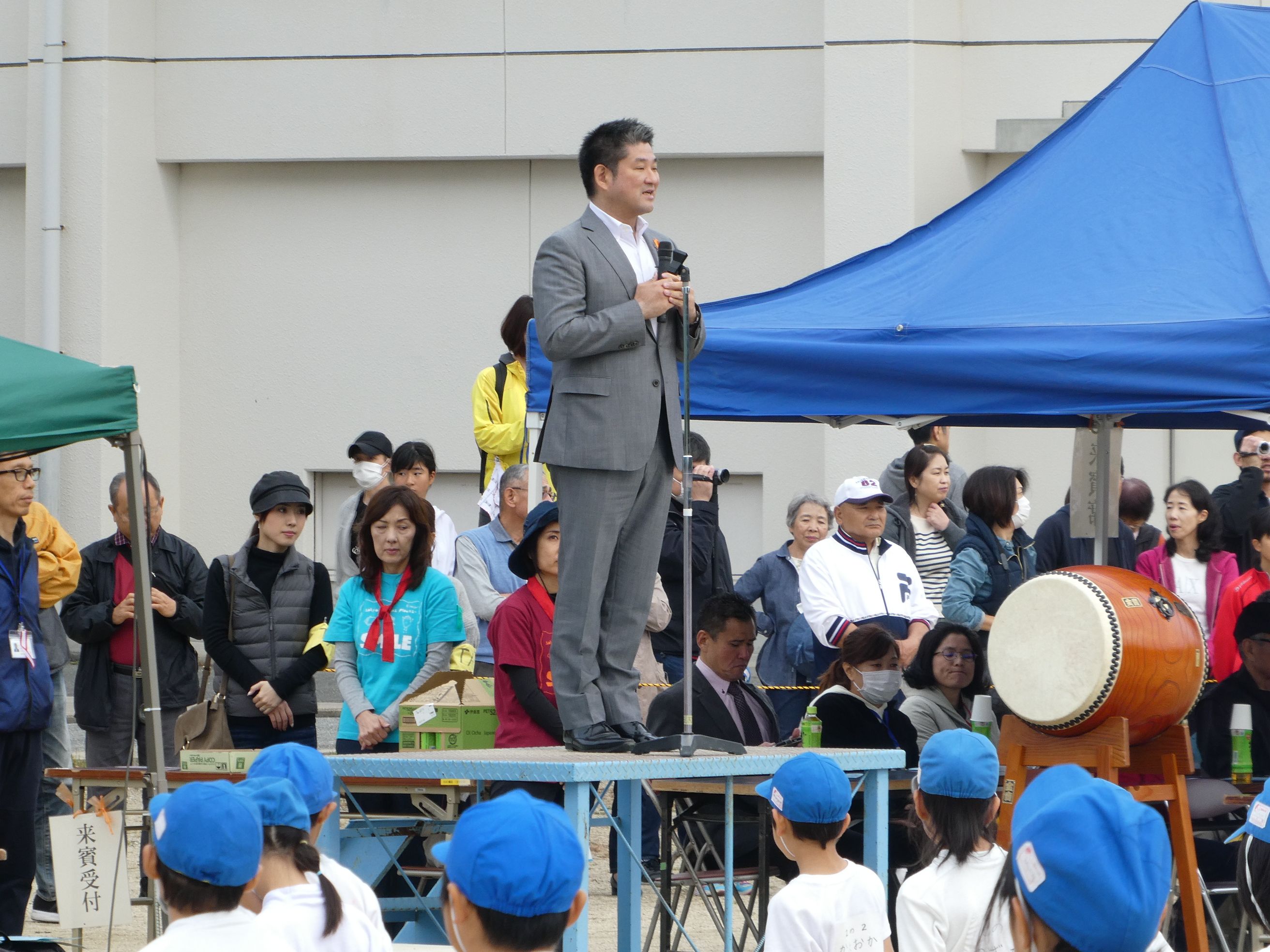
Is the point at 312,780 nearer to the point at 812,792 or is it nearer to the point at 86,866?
the point at 812,792

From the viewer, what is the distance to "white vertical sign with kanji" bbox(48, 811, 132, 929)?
217 inches

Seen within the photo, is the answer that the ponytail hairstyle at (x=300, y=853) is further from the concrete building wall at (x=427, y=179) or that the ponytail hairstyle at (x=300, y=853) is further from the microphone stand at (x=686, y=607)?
the concrete building wall at (x=427, y=179)

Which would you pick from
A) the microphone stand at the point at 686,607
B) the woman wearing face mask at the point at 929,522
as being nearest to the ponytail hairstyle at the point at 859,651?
the microphone stand at the point at 686,607

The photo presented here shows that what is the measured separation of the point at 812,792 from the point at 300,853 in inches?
51.9

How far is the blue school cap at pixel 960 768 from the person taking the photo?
4.51m

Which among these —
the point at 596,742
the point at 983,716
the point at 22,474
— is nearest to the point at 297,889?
the point at 596,742

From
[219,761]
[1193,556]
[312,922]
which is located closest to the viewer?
[312,922]

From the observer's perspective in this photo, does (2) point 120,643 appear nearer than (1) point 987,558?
Yes

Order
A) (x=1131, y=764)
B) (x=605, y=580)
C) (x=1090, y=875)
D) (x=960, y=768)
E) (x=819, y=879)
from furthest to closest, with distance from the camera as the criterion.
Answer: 1. (x=1131, y=764)
2. (x=605, y=580)
3. (x=960, y=768)
4. (x=819, y=879)
5. (x=1090, y=875)

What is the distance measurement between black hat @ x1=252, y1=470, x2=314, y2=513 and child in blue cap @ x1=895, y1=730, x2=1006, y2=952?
3.79 meters

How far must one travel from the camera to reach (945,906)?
4258 mm

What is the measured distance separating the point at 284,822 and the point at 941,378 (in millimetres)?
2829

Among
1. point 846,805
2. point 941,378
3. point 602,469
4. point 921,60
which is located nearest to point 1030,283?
point 941,378

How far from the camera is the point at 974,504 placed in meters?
8.08
